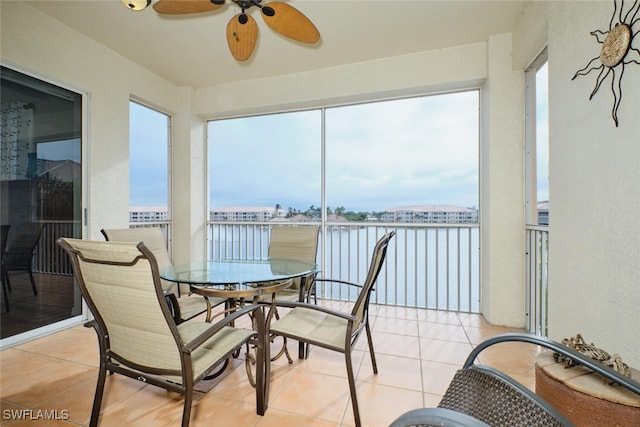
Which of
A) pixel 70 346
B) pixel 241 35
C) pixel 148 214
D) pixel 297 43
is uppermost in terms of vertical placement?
pixel 297 43

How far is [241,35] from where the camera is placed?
2.10m

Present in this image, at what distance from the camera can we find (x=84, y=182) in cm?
291

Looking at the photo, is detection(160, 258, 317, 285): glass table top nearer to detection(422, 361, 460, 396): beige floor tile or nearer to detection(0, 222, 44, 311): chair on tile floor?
detection(422, 361, 460, 396): beige floor tile

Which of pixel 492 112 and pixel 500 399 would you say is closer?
pixel 500 399

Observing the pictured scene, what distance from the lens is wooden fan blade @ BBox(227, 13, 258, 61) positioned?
201 centimetres

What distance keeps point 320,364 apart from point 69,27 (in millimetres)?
3862

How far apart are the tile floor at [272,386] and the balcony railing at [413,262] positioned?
878 mm

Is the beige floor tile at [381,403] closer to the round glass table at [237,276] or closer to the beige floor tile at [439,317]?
the round glass table at [237,276]

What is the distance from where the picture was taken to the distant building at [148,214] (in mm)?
3533

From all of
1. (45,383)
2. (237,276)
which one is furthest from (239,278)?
(45,383)

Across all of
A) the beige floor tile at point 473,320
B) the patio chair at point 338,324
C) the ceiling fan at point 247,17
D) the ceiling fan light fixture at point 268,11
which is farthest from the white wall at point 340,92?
the patio chair at point 338,324

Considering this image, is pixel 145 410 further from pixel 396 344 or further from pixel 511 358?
pixel 511 358

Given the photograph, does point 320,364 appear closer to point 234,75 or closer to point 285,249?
point 285,249

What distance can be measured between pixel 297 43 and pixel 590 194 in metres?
2.80
